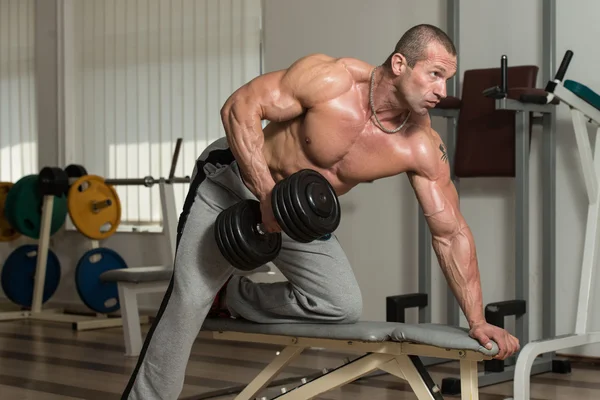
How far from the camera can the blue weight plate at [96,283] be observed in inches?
203

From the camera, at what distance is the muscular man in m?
2.32

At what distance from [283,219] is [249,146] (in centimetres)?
34

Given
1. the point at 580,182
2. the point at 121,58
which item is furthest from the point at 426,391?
the point at 121,58

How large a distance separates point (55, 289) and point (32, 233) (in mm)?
424

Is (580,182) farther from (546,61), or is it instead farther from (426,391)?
(426,391)

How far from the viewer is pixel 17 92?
21.8 feet

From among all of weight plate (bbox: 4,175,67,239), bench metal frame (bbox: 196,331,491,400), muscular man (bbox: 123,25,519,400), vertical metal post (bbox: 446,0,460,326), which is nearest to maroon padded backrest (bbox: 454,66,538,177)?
vertical metal post (bbox: 446,0,460,326)

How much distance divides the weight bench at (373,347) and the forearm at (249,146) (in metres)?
0.47

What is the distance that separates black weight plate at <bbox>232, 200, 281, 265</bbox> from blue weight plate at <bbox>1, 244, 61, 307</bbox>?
390cm

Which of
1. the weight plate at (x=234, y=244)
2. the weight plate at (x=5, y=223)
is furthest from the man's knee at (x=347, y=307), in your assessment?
the weight plate at (x=5, y=223)

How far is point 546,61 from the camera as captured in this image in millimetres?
3775

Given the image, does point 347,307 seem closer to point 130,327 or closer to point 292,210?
point 292,210

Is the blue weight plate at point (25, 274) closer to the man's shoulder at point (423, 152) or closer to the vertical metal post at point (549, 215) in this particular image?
the vertical metal post at point (549, 215)

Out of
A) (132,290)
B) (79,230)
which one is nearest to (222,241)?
(132,290)
